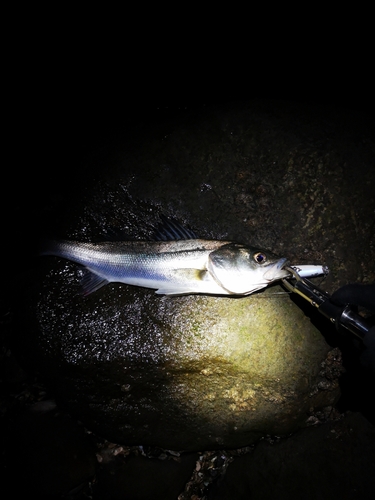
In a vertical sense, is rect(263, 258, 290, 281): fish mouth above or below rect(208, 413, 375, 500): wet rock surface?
above

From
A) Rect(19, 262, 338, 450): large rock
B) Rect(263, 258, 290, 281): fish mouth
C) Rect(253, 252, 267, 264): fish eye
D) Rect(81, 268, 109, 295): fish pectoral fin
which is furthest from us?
Rect(81, 268, 109, 295): fish pectoral fin

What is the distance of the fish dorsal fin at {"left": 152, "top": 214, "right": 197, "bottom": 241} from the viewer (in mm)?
2941

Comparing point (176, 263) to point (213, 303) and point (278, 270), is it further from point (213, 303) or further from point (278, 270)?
point (278, 270)

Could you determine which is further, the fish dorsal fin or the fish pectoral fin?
the fish pectoral fin

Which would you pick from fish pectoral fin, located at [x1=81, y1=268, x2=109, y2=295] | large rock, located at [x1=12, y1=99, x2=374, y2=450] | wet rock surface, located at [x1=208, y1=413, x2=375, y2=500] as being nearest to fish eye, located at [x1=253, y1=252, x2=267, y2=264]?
large rock, located at [x1=12, y1=99, x2=374, y2=450]

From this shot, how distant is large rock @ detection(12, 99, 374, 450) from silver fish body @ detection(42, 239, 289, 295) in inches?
9.7

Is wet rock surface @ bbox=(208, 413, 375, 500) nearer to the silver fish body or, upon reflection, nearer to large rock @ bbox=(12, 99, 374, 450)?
large rock @ bbox=(12, 99, 374, 450)

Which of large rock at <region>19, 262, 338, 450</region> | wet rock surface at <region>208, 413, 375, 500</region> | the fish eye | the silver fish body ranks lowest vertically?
wet rock surface at <region>208, 413, 375, 500</region>

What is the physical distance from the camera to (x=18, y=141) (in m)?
3.96

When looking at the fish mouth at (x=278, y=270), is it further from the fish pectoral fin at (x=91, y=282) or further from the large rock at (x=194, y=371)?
the fish pectoral fin at (x=91, y=282)

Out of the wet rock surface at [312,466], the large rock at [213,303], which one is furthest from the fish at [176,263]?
the wet rock surface at [312,466]

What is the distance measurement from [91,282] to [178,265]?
1111mm

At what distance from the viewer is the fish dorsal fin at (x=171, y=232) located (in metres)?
2.94

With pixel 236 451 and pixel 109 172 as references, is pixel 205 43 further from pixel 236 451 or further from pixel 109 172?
pixel 236 451
